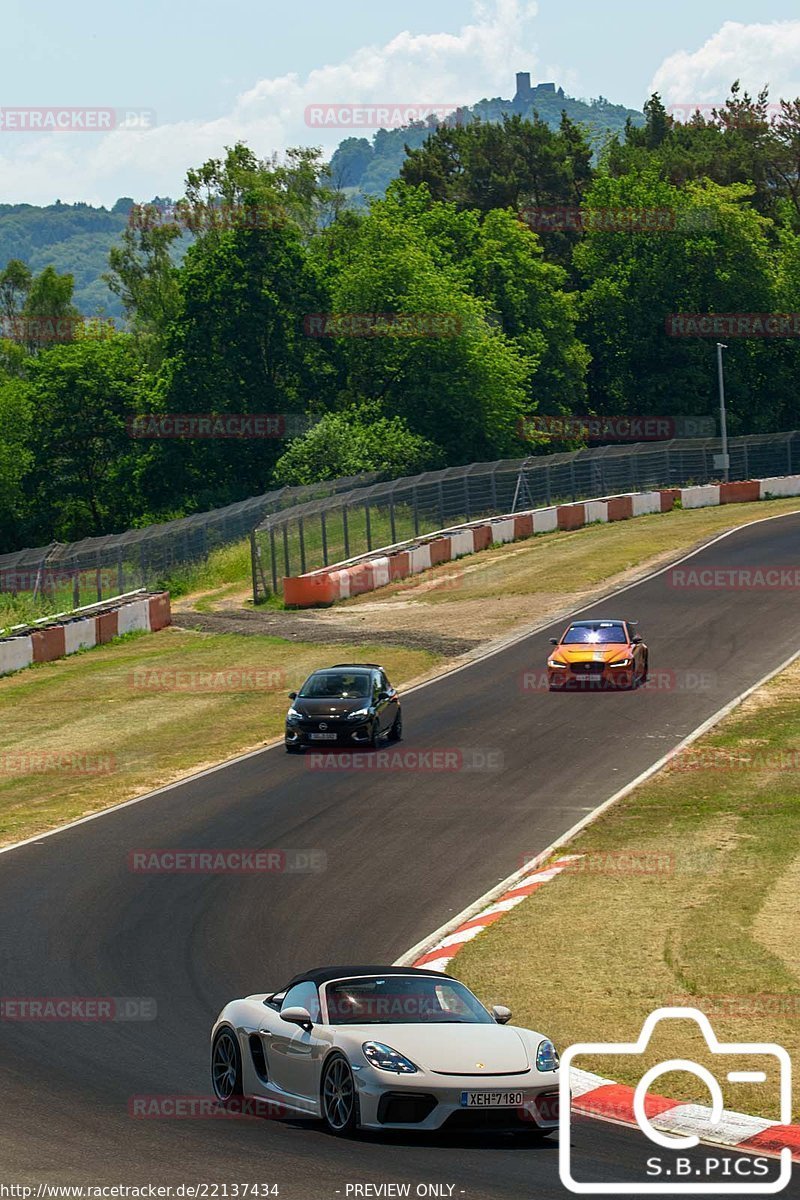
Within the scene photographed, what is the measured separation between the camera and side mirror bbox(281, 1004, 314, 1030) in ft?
39.9

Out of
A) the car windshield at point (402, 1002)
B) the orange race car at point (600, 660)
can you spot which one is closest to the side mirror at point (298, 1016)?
the car windshield at point (402, 1002)

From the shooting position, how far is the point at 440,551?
192 ft

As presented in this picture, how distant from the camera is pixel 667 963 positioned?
1661 centimetres

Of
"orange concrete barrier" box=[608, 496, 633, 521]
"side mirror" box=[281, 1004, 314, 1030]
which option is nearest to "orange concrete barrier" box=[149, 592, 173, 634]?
"orange concrete barrier" box=[608, 496, 633, 521]

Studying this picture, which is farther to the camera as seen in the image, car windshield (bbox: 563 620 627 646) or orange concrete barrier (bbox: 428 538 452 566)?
orange concrete barrier (bbox: 428 538 452 566)

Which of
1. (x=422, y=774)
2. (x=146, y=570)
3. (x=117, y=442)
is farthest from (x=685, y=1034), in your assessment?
(x=117, y=442)

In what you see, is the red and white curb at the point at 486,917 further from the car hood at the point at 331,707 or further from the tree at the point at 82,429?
the tree at the point at 82,429

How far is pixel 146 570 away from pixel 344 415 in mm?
24024

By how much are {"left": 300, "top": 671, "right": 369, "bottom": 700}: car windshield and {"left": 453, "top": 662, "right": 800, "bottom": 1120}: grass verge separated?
6906mm

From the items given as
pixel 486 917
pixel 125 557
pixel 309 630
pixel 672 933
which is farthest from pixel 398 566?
pixel 672 933

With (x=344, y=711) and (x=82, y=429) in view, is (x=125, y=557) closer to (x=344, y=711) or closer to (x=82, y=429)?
(x=344, y=711)

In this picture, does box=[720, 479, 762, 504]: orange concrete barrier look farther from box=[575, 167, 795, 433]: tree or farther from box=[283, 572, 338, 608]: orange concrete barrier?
box=[575, 167, 795, 433]: tree

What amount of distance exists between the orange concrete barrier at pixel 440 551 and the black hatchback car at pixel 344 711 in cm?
2641

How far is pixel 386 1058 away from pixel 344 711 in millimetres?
19159
